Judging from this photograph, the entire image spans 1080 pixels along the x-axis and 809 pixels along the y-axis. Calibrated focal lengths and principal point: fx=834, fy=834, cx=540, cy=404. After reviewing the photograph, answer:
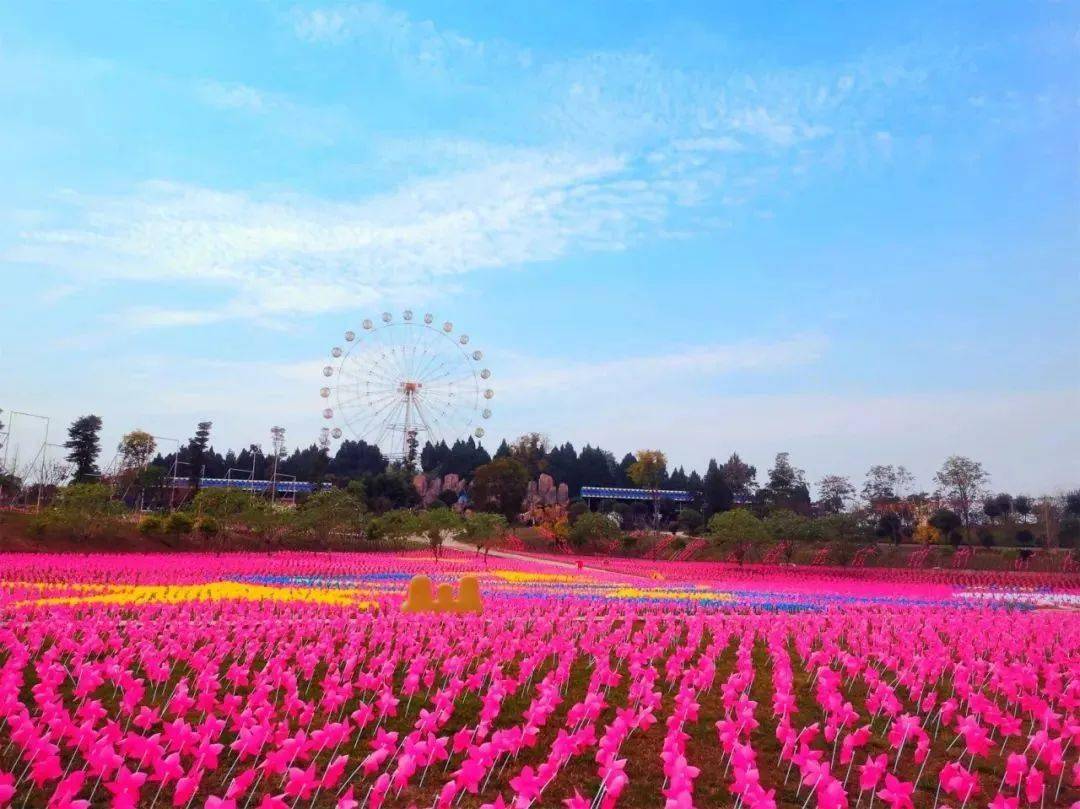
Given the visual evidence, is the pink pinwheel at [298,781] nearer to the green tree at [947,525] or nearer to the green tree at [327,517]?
the green tree at [327,517]

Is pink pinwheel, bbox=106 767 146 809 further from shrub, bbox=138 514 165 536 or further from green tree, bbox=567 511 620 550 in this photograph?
green tree, bbox=567 511 620 550

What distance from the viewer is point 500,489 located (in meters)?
74.3

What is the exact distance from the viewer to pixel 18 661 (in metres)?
9.15

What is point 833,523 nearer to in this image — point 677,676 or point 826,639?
point 826,639

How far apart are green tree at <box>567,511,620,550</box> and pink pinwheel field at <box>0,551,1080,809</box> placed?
30.0m

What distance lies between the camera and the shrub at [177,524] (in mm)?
38844

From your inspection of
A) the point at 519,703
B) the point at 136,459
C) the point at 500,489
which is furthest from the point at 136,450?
the point at 519,703

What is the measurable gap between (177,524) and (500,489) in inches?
1494

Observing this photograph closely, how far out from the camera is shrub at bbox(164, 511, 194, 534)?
3884 cm

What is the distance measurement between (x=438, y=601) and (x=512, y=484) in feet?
194

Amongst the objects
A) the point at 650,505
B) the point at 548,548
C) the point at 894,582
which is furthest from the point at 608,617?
the point at 650,505

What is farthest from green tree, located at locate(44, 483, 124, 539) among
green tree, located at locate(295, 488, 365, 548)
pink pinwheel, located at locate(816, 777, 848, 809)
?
pink pinwheel, located at locate(816, 777, 848, 809)

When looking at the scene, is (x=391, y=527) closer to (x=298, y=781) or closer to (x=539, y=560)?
(x=539, y=560)

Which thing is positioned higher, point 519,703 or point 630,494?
point 630,494
